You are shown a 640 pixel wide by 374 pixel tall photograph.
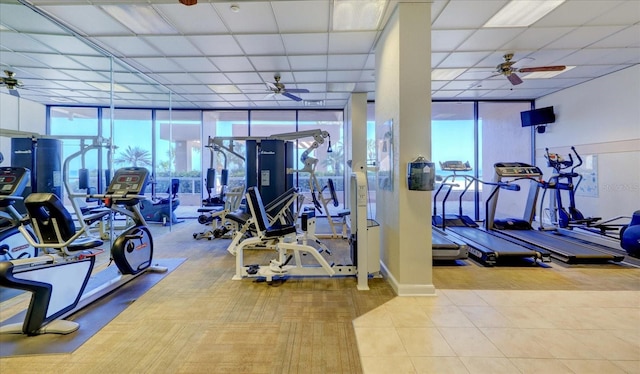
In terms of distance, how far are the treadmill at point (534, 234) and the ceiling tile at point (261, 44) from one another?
4.66 m

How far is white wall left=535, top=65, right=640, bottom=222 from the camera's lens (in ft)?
17.6

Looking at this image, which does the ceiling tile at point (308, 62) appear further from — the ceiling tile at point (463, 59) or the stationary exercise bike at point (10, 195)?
the stationary exercise bike at point (10, 195)

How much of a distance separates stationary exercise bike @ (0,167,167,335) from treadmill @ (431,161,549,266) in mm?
4709

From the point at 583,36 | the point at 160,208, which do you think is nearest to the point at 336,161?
the point at 160,208

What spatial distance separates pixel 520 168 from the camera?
18.1 ft

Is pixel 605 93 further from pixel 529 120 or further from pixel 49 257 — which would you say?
pixel 49 257

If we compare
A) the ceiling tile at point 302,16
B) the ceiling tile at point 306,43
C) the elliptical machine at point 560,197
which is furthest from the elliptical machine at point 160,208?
the elliptical machine at point 560,197

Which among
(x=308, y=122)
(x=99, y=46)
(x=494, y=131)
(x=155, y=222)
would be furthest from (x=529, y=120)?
(x=155, y=222)

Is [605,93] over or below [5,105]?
over

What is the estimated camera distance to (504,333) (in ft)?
8.09

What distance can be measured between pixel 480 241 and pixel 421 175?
2.65 metres

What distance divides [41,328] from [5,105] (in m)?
3.44

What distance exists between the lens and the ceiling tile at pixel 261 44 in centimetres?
415

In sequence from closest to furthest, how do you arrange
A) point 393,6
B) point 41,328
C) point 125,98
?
point 41,328 → point 393,6 → point 125,98
